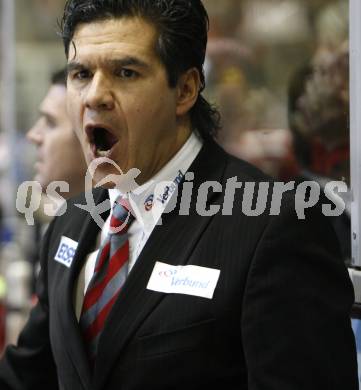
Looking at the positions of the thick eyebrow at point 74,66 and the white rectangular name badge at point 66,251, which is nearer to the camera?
the thick eyebrow at point 74,66

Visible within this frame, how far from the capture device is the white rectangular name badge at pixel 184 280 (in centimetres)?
157

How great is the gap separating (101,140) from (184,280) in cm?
40

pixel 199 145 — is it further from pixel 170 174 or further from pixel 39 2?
pixel 39 2

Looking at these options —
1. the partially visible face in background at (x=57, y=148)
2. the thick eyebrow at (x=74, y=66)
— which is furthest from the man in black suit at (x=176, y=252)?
the partially visible face in background at (x=57, y=148)

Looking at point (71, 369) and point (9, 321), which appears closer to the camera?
point (71, 369)

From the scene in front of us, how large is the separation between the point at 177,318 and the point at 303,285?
253 mm

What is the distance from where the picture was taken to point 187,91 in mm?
1781

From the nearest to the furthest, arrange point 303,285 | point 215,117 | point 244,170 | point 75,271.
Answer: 1. point 303,285
2. point 244,170
3. point 75,271
4. point 215,117

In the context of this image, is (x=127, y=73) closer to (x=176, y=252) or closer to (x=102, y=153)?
(x=102, y=153)

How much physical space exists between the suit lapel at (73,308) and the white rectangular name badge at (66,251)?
0.03 m

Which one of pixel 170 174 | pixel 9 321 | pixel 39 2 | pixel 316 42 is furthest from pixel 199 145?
pixel 39 2

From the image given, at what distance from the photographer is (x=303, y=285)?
4.92ft

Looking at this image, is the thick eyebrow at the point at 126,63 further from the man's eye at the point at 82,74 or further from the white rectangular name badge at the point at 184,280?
the white rectangular name badge at the point at 184,280

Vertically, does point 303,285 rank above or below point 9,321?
above
